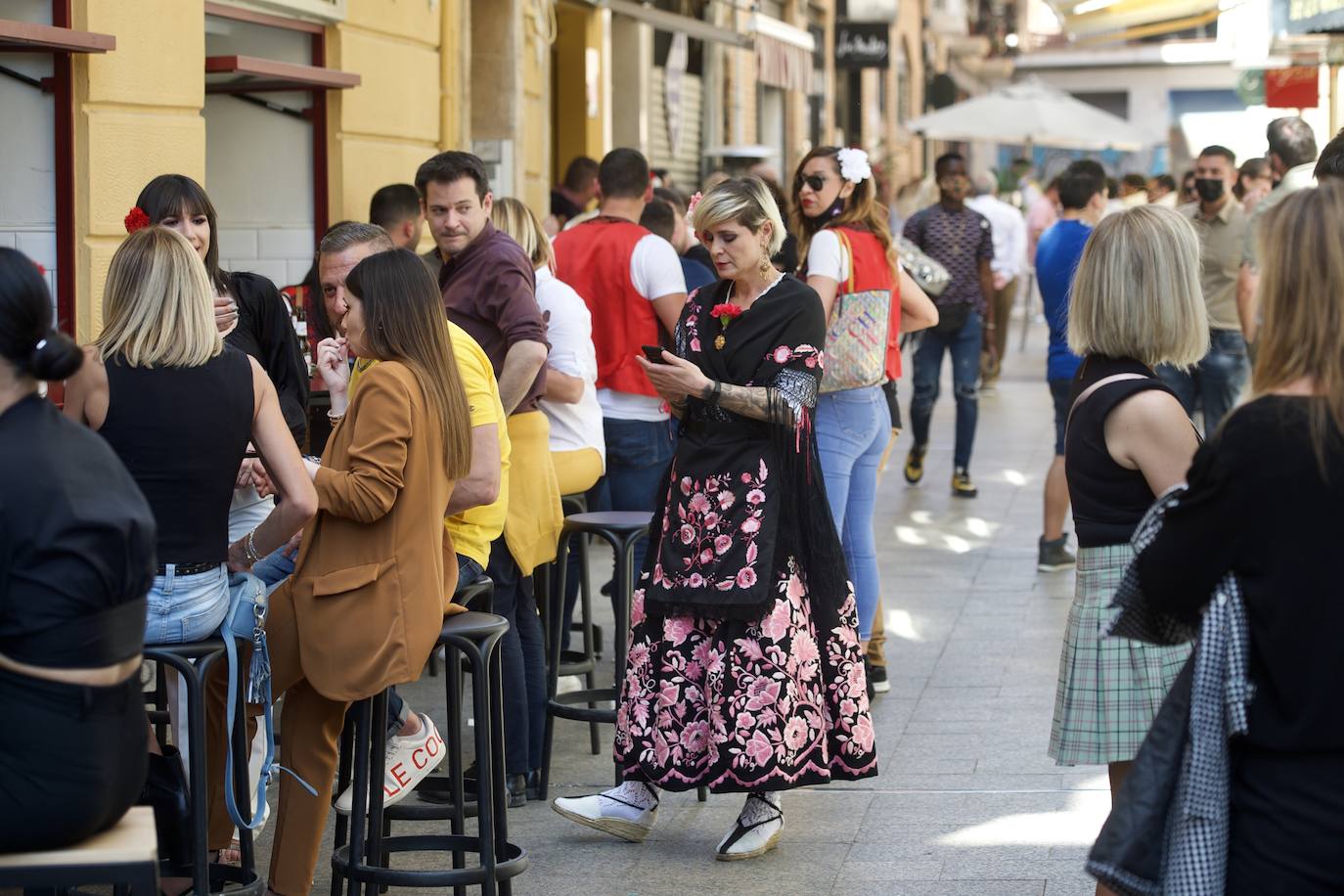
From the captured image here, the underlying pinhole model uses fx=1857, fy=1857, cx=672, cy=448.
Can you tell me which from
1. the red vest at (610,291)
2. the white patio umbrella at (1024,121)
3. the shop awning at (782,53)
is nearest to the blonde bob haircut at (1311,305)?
the red vest at (610,291)

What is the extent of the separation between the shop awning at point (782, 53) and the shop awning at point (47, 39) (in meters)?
12.3

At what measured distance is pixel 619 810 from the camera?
529 cm

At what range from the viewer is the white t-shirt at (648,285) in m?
7.07

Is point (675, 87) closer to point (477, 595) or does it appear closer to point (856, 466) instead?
point (856, 466)

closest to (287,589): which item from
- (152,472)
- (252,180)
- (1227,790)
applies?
(152,472)

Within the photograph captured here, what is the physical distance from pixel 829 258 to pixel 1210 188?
417 centimetres

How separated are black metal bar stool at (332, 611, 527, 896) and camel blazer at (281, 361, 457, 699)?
113 mm

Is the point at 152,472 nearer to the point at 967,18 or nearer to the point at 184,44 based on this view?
the point at 184,44

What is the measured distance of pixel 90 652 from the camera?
9.89 feet

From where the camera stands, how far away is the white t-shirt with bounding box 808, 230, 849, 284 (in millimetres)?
6461

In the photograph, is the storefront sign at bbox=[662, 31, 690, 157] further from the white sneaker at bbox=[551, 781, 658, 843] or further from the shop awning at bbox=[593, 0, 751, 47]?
the white sneaker at bbox=[551, 781, 658, 843]

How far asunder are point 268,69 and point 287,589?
14.6 feet

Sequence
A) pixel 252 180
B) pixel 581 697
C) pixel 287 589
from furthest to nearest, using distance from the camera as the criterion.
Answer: pixel 252 180 < pixel 581 697 < pixel 287 589

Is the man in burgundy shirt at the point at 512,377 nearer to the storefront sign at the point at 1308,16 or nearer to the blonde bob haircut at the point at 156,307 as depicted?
the blonde bob haircut at the point at 156,307
